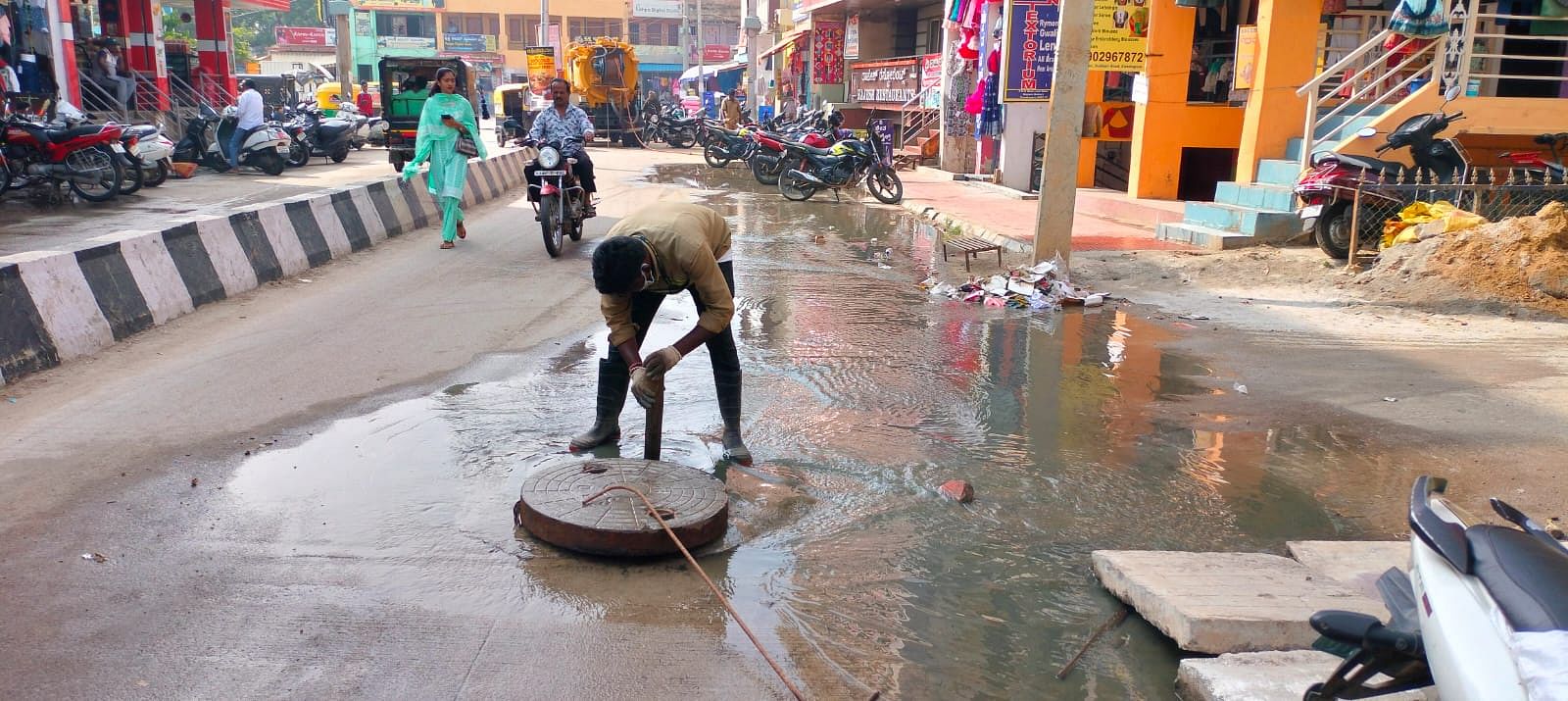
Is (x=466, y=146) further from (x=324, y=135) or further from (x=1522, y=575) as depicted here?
(x=324, y=135)

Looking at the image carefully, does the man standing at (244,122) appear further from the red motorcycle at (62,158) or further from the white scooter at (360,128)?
the white scooter at (360,128)

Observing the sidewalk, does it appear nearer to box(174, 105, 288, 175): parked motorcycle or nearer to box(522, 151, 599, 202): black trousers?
box(522, 151, 599, 202): black trousers

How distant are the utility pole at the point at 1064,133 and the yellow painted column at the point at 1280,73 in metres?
4.42

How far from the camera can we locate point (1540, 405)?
230 inches

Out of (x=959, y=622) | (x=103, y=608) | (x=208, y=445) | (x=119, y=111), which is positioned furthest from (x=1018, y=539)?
(x=119, y=111)

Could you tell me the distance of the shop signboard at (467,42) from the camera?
207ft

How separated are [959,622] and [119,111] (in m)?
22.0

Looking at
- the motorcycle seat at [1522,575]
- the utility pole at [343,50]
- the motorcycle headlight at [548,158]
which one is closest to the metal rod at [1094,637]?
the motorcycle seat at [1522,575]

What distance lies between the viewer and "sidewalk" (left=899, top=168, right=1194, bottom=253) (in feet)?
39.7

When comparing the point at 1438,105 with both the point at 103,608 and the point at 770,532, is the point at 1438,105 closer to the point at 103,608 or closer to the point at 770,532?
the point at 770,532

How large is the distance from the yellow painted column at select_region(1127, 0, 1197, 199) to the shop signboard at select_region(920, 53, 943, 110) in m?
7.51

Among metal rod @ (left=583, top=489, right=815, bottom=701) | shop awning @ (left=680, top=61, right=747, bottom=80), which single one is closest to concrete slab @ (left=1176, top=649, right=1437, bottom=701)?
metal rod @ (left=583, top=489, right=815, bottom=701)

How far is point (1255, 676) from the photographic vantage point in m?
2.98

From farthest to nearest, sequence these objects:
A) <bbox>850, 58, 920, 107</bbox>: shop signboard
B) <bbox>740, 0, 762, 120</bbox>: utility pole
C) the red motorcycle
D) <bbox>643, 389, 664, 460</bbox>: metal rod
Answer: <bbox>740, 0, 762, 120</bbox>: utility pole
<bbox>850, 58, 920, 107</bbox>: shop signboard
the red motorcycle
<bbox>643, 389, 664, 460</bbox>: metal rod
